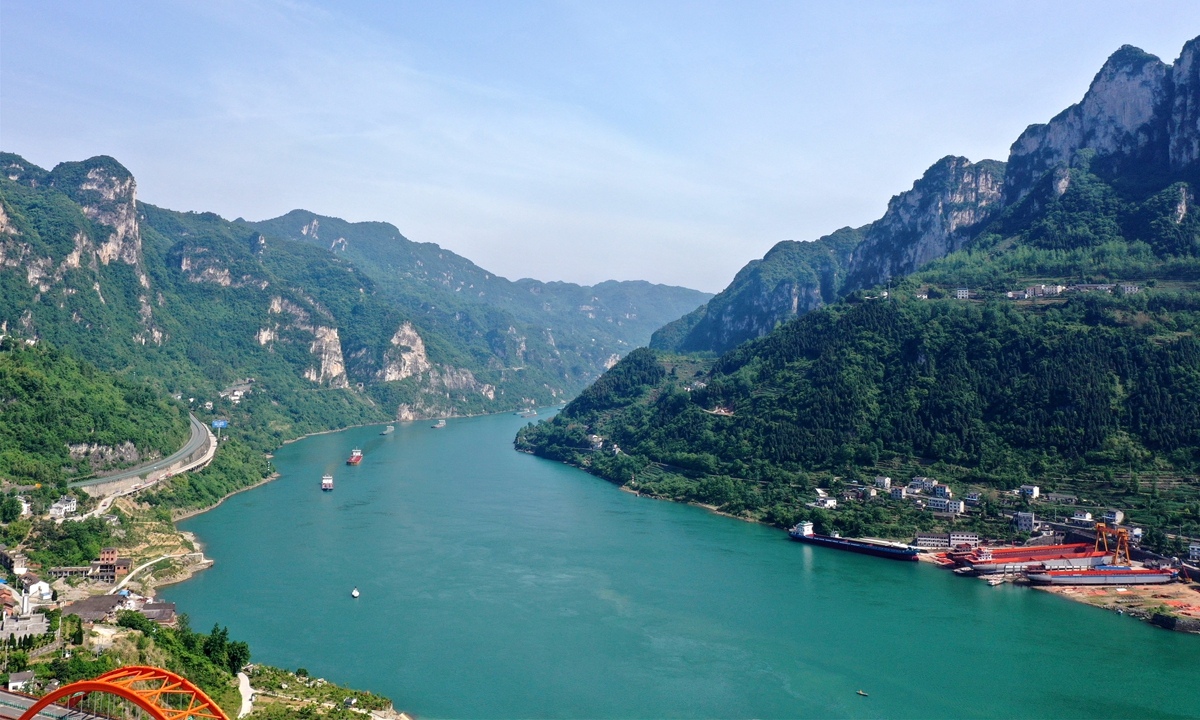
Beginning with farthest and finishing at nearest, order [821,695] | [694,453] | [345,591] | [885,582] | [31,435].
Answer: [694,453] < [31,435] < [885,582] < [345,591] < [821,695]

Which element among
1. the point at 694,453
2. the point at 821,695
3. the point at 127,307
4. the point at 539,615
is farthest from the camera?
the point at 127,307

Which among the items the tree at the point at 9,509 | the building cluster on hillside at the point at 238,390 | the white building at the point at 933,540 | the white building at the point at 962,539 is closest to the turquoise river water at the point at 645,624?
the white building at the point at 933,540

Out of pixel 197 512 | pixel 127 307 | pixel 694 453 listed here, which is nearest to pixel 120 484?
pixel 197 512

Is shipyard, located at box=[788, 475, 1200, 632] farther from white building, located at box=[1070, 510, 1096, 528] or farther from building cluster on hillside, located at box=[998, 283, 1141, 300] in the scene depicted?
building cluster on hillside, located at box=[998, 283, 1141, 300]

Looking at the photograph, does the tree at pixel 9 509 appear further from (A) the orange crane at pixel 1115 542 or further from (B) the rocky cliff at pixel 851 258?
(B) the rocky cliff at pixel 851 258

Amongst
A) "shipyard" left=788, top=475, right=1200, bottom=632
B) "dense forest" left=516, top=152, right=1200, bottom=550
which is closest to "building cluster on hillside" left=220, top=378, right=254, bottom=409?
"dense forest" left=516, top=152, right=1200, bottom=550

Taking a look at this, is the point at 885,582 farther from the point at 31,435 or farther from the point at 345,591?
the point at 31,435

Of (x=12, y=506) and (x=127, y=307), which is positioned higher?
(x=127, y=307)

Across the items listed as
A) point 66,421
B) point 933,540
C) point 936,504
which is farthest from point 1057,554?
point 66,421

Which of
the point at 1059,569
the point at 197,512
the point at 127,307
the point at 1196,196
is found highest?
the point at 1196,196
